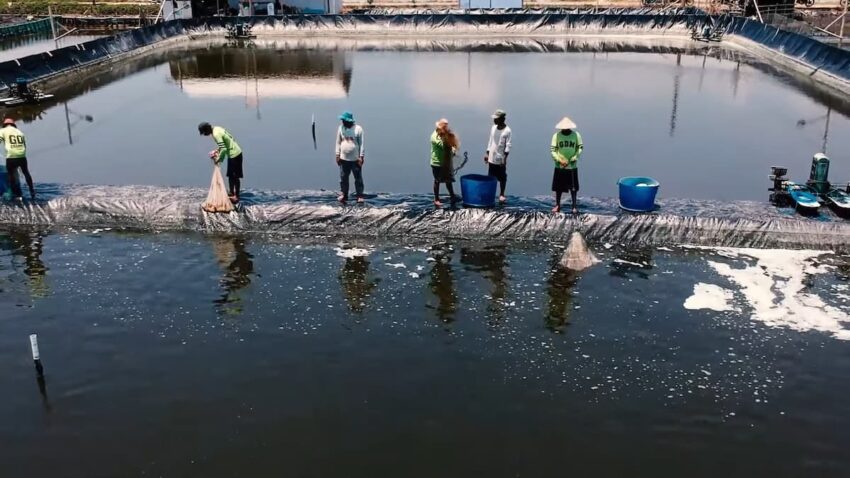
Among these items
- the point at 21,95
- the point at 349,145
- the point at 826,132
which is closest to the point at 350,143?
the point at 349,145

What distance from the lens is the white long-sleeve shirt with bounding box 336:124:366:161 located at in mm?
11977

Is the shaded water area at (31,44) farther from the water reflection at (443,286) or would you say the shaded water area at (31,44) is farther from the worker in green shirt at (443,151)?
the water reflection at (443,286)

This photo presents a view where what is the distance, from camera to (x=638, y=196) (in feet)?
40.1

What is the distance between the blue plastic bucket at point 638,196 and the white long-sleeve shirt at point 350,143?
15.0ft

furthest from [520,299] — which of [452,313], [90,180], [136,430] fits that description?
[90,180]

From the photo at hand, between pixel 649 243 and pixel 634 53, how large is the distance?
92.4 ft

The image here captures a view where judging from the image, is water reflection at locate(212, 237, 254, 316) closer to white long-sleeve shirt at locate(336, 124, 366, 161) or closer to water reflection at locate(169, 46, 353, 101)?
white long-sleeve shirt at locate(336, 124, 366, 161)

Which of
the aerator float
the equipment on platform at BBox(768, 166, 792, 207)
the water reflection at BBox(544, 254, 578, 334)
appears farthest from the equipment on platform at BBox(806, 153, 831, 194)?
the water reflection at BBox(544, 254, 578, 334)

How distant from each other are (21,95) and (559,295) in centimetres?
2134

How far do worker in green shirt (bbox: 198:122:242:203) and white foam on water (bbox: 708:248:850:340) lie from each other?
7.96 metres

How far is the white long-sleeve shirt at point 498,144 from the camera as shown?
11.9 meters

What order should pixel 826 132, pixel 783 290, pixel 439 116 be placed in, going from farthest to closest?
pixel 439 116 < pixel 826 132 < pixel 783 290

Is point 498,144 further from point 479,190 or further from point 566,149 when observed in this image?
point 566,149

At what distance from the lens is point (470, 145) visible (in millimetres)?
17875
